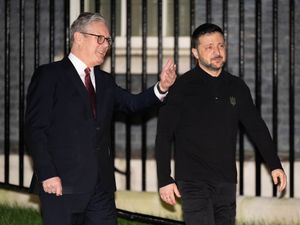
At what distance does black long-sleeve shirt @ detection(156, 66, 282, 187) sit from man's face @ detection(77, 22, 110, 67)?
20.5 inches

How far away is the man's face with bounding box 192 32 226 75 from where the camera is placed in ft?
15.4

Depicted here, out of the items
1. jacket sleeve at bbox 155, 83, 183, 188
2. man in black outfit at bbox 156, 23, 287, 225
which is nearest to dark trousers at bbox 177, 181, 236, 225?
man in black outfit at bbox 156, 23, 287, 225

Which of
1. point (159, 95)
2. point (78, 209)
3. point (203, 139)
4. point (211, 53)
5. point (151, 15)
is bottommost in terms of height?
point (78, 209)

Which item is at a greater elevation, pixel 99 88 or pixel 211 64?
pixel 211 64

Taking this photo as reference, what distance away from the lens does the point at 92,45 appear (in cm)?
443

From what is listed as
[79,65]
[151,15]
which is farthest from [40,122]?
[151,15]

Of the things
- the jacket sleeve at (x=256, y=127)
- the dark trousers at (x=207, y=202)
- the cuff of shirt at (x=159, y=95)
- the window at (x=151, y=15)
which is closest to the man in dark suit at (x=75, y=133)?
the cuff of shirt at (x=159, y=95)

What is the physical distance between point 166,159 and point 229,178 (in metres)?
0.39

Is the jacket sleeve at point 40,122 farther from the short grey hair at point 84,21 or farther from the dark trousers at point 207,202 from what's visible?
the dark trousers at point 207,202

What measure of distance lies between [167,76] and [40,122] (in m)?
0.80

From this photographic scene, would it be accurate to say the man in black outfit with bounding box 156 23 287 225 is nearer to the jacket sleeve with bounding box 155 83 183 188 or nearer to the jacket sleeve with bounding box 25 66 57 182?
the jacket sleeve with bounding box 155 83 183 188

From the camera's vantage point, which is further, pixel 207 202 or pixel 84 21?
pixel 207 202

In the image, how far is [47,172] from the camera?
426 cm

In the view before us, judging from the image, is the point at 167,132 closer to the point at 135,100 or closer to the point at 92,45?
the point at 135,100
